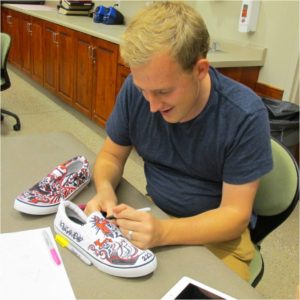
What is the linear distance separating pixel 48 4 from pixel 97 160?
14.5ft

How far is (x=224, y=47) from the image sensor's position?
9.22 feet

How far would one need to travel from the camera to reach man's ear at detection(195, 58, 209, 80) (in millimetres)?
889

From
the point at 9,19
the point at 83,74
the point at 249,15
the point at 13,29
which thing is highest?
the point at 249,15

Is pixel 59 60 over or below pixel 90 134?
over

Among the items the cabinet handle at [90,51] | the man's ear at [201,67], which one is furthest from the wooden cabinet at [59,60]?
the man's ear at [201,67]

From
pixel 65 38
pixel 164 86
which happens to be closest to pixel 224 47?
pixel 65 38

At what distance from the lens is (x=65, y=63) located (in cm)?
361

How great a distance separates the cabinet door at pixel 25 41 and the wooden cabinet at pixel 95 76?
Result: 1.21 m

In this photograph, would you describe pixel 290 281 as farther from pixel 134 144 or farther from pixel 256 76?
pixel 256 76

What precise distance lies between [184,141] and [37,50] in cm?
354

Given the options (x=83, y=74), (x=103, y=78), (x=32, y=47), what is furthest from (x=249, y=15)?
(x=32, y=47)

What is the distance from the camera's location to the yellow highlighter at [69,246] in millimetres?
764

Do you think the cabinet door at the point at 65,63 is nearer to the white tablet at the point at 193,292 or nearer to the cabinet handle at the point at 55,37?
the cabinet handle at the point at 55,37

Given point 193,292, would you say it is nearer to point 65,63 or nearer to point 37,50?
point 65,63
